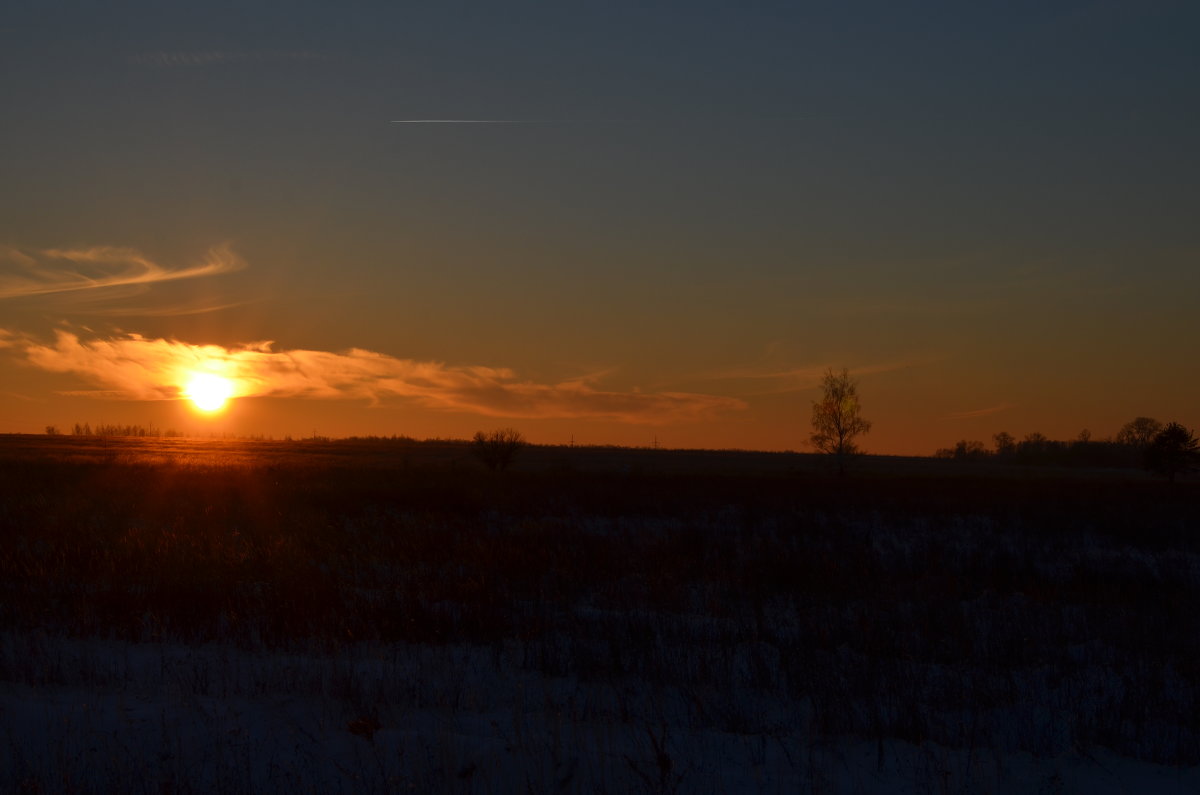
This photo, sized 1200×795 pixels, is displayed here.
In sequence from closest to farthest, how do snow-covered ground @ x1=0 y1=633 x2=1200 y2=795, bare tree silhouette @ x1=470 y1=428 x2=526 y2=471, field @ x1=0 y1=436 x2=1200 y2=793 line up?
snow-covered ground @ x1=0 y1=633 x2=1200 y2=795 < field @ x1=0 y1=436 x2=1200 y2=793 < bare tree silhouette @ x1=470 y1=428 x2=526 y2=471

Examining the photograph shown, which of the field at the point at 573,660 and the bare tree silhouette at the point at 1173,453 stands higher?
the bare tree silhouette at the point at 1173,453

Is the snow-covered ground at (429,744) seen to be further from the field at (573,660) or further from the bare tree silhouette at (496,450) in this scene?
the bare tree silhouette at (496,450)

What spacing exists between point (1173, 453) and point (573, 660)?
56.1 m

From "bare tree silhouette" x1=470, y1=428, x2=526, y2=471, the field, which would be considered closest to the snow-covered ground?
the field

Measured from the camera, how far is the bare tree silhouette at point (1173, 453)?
174 ft

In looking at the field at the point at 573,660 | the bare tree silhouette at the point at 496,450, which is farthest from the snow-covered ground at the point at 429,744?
the bare tree silhouette at the point at 496,450

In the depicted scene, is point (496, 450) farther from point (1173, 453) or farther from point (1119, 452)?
point (1119, 452)

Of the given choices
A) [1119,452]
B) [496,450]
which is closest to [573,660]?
[496,450]

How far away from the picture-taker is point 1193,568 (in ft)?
56.8

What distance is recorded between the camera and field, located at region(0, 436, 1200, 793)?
5.88 metres

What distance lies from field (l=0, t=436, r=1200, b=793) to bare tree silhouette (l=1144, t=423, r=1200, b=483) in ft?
128

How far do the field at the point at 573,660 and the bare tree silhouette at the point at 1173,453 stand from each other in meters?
39.1

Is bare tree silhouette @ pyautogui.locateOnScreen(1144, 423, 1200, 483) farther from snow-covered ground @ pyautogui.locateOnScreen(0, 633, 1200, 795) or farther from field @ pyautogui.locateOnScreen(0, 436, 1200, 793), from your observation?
snow-covered ground @ pyautogui.locateOnScreen(0, 633, 1200, 795)

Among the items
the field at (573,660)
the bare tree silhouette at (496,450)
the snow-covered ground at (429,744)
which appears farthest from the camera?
the bare tree silhouette at (496,450)
